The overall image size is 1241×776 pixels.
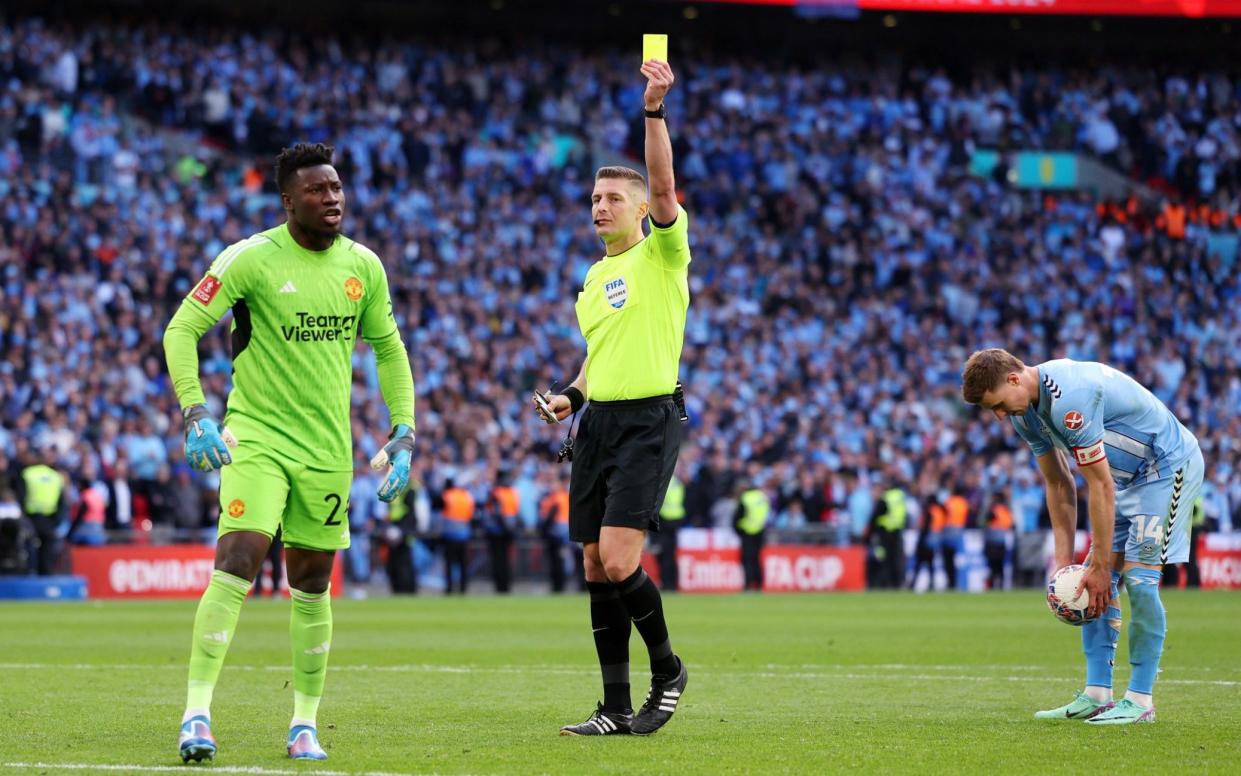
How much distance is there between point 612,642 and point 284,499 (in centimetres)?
187

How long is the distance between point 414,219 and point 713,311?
589 cm

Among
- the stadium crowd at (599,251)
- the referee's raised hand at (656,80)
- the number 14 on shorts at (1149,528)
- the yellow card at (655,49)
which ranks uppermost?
the stadium crowd at (599,251)

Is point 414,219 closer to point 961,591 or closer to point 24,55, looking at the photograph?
point 24,55

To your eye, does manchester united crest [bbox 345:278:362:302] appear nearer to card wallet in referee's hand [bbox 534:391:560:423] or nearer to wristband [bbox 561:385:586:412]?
card wallet in referee's hand [bbox 534:391:560:423]

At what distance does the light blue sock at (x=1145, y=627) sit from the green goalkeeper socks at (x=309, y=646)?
12.9 ft

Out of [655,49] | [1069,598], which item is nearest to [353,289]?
[655,49]

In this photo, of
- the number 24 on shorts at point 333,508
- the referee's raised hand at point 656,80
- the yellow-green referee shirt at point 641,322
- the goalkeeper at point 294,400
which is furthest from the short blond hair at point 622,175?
the number 24 on shorts at point 333,508

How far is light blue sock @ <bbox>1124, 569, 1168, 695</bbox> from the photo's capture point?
29.6ft

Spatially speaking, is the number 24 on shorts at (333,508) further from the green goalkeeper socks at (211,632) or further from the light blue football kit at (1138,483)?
the light blue football kit at (1138,483)

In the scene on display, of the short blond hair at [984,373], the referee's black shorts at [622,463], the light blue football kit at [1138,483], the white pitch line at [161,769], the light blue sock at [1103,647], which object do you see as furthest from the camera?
the light blue sock at [1103,647]

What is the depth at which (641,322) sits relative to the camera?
837cm

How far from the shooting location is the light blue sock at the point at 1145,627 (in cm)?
901

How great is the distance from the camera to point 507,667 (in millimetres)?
13055

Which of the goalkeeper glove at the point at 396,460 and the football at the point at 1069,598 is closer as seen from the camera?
the goalkeeper glove at the point at 396,460
